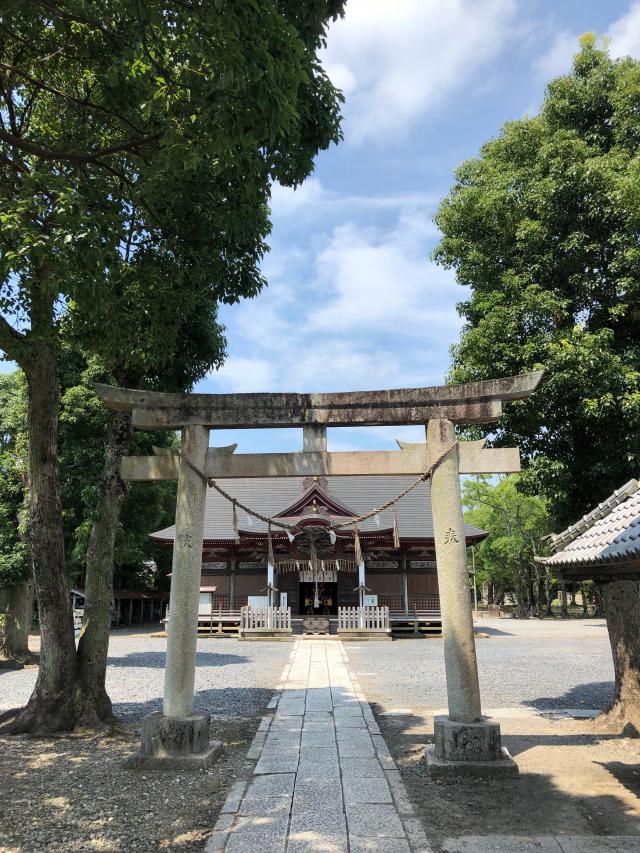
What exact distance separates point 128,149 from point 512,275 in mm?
6056

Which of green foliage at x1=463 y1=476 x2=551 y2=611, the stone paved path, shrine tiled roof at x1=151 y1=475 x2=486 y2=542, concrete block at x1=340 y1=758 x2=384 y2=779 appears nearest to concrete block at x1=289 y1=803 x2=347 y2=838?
the stone paved path

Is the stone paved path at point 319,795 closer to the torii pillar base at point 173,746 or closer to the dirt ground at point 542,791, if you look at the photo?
the dirt ground at point 542,791

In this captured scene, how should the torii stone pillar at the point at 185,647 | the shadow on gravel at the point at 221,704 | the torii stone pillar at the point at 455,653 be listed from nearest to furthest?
the torii stone pillar at the point at 455,653 < the torii stone pillar at the point at 185,647 < the shadow on gravel at the point at 221,704

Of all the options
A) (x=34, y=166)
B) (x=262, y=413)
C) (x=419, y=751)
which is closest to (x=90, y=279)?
(x=262, y=413)

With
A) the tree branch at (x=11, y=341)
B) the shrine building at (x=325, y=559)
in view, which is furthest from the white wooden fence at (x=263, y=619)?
the tree branch at (x=11, y=341)

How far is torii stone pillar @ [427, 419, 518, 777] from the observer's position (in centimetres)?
556

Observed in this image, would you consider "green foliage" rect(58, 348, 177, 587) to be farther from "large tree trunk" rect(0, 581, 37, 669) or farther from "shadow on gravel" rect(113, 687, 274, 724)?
"shadow on gravel" rect(113, 687, 274, 724)

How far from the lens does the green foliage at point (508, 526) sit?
115 feet

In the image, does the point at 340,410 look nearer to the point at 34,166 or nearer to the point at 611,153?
the point at 34,166

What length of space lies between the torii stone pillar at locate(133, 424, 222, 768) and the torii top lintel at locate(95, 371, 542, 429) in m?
0.27

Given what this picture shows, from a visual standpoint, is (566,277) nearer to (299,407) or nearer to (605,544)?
(605,544)

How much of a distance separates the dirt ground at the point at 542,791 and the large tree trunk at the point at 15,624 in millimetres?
10237

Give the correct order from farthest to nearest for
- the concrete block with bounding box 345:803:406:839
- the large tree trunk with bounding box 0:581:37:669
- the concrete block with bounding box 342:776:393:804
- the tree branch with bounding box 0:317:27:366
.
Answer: the large tree trunk with bounding box 0:581:37:669 < the tree branch with bounding box 0:317:27:366 < the concrete block with bounding box 342:776:393:804 < the concrete block with bounding box 345:803:406:839

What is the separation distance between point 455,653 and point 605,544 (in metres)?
2.03
